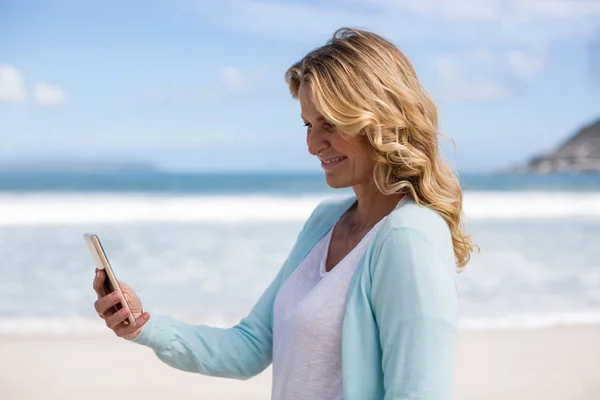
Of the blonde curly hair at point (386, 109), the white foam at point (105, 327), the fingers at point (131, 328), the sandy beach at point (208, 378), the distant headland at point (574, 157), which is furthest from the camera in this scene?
the distant headland at point (574, 157)

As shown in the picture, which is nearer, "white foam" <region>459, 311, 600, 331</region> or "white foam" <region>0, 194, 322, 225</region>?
"white foam" <region>459, 311, 600, 331</region>

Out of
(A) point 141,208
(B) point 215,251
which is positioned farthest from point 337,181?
(A) point 141,208

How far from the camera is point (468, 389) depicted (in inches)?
156

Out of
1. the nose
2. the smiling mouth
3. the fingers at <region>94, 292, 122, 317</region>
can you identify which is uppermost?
the nose

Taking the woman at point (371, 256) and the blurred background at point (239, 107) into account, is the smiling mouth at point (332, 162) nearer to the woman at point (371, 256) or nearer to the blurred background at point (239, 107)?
the woman at point (371, 256)

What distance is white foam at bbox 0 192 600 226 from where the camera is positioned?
42.2 feet

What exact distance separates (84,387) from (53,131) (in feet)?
78.9

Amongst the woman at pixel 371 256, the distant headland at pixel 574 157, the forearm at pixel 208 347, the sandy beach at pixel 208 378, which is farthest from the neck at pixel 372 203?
the distant headland at pixel 574 157

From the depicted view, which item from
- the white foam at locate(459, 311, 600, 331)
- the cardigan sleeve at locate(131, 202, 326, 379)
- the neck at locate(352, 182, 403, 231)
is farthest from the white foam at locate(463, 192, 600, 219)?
the neck at locate(352, 182, 403, 231)

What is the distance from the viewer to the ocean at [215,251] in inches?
223

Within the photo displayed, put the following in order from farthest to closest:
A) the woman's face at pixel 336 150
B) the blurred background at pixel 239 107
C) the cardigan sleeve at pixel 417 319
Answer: the blurred background at pixel 239 107
the woman's face at pixel 336 150
the cardigan sleeve at pixel 417 319

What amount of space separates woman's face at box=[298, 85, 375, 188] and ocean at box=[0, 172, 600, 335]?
289 mm

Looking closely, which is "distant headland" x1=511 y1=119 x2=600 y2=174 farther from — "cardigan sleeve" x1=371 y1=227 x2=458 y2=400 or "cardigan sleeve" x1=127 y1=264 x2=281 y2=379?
"cardigan sleeve" x1=371 y1=227 x2=458 y2=400

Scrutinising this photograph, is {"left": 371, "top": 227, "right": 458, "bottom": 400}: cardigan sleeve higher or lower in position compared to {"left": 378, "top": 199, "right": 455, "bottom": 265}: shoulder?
lower
